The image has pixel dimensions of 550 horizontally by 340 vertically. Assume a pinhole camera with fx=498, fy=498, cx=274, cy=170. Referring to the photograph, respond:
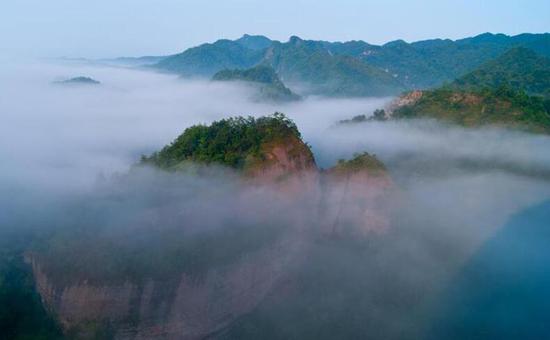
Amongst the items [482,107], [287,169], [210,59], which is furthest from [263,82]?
[287,169]

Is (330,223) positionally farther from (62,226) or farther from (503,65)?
(503,65)

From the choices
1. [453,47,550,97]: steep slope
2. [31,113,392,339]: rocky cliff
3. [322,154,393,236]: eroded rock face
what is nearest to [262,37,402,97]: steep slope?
[453,47,550,97]: steep slope

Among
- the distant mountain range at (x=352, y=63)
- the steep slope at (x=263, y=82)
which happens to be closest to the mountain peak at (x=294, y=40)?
the distant mountain range at (x=352, y=63)

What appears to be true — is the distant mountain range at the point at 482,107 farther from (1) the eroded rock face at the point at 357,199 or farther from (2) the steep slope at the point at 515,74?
(1) the eroded rock face at the point at 357,199

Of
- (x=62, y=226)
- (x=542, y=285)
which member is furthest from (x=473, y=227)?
(x=62, y=226)

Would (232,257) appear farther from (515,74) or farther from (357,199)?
(515,74)

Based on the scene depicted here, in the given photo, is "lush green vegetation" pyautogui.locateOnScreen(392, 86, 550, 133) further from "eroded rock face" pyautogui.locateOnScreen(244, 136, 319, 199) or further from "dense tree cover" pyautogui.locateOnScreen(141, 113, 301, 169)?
"dense tree cover" pyautogui.locateOnScreen(141, 113, 301, 169)
